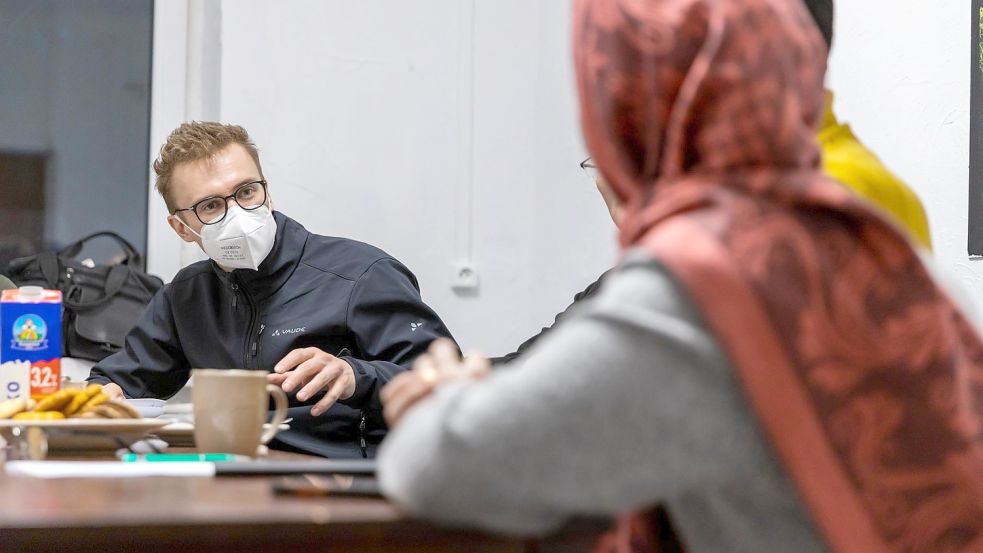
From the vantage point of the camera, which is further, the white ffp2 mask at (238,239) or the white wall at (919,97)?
the white ffp2 mask at (238,239)

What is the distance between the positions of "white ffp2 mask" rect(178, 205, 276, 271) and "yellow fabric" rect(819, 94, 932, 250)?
1.28 m

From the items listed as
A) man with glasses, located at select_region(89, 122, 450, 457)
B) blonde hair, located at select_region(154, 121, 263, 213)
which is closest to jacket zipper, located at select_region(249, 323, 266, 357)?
man with glasses, located at select_region(89, 122, 450, 457)

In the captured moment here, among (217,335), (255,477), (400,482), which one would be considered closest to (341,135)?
(217,335)

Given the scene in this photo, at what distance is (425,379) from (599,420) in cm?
18

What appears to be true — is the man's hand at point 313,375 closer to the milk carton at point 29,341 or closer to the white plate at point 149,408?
the white plate at point 149,408

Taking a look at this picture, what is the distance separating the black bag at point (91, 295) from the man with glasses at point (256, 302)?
49 cm

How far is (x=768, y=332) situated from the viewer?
2.31 feet

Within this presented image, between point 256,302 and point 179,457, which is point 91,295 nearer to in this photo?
point 256,302

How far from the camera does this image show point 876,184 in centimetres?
112

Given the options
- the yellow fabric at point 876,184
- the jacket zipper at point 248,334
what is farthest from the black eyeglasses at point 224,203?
the yellow fabric at point 876,184

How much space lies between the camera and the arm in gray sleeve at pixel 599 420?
2.23 feet

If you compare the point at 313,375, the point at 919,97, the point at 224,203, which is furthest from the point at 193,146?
the point at 919,97

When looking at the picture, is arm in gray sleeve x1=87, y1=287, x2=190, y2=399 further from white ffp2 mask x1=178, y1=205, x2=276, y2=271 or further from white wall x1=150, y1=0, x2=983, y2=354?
white wall x1=150, y1=0, x2=983, y2=354

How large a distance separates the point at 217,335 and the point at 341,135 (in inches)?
39.1
